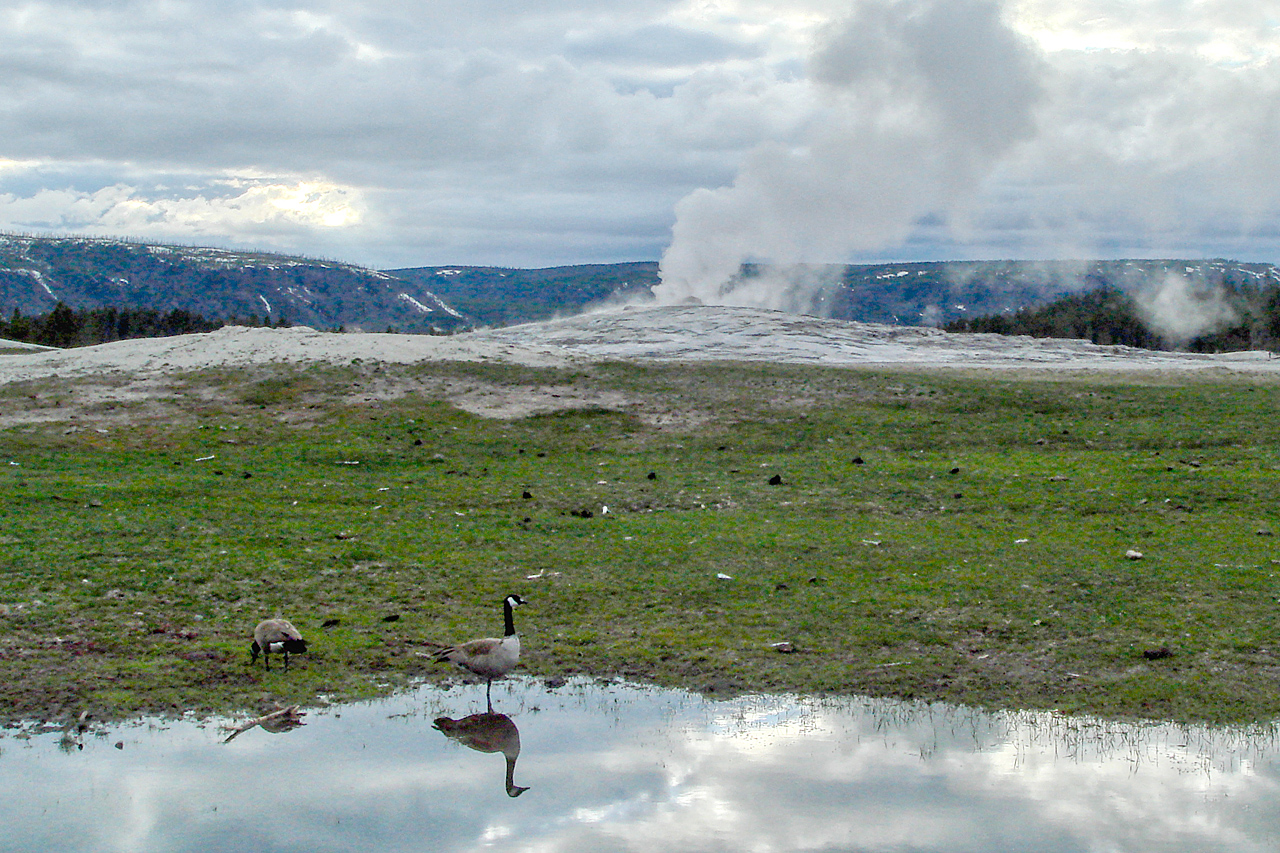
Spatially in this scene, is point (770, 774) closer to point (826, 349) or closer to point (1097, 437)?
point (1097, 437)

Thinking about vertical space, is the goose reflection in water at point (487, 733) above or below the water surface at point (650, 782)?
below

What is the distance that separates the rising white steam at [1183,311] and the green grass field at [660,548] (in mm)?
122598

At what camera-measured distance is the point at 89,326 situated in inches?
4978

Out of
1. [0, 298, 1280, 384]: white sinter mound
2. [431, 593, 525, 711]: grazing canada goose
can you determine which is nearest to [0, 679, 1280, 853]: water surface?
[431, 593, 525, 711]: grazing canada goose

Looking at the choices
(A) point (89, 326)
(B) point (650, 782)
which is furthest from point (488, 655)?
(A) point (89, 326)

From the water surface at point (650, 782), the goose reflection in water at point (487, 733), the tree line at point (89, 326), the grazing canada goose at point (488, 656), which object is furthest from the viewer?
the tree line at point (89, 326)

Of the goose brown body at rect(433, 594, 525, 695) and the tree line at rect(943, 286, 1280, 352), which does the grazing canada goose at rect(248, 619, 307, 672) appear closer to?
the goose brown body at rect(433, 594, 525, 695)

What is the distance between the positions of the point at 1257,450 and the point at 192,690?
26977 mm

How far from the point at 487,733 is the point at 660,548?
27.7 feet

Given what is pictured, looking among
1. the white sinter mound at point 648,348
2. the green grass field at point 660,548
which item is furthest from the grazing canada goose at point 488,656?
the white sinter mound at point 648,348

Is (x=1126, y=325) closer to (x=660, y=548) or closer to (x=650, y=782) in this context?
(x=660, y=548)

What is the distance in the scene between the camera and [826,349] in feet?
210

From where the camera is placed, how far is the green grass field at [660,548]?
45.1 feet

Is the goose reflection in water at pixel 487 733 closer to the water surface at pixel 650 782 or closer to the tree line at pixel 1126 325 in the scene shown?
the water surface at pixel 650 782
